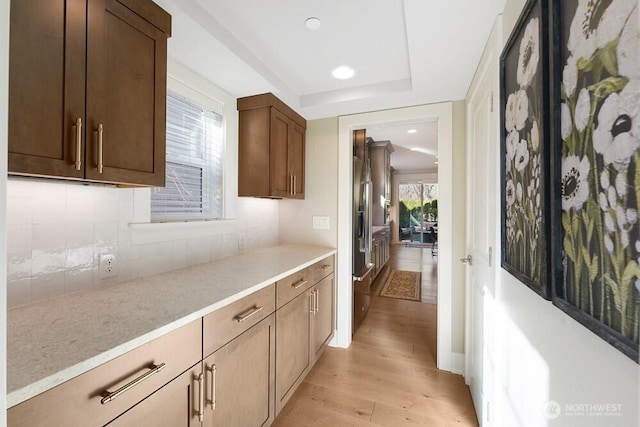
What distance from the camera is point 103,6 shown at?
1019mm

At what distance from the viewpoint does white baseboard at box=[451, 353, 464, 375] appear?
2.15 metres

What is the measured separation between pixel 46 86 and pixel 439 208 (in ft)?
7.91

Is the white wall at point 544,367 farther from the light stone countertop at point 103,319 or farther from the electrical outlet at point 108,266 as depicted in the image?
the electrical outlet at point 108,266

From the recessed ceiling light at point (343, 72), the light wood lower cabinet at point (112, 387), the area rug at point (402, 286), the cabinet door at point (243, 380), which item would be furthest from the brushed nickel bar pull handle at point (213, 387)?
the area rug at point (402, 286)

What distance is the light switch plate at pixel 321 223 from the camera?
2.64 metres

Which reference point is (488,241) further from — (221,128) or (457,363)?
(221,128)

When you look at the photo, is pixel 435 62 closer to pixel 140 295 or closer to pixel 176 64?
pixel 176 64

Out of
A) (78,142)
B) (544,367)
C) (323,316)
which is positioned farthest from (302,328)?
(78,142)

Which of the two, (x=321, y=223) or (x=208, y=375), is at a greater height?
(x=321, y=223)

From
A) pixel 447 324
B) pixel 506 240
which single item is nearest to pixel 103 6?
pixel 506 240

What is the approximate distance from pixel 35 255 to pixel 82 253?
0.54 feet

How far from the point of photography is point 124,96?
1092 mm

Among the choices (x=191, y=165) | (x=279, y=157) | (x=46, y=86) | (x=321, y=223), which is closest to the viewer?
(x=46, y=86)

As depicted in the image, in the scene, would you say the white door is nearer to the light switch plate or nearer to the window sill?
the light switch plate
